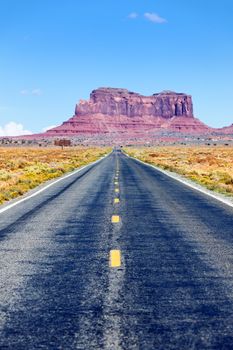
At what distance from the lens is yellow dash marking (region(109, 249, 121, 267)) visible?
24.5ft

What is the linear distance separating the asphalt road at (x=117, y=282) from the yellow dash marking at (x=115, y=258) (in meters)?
0.08

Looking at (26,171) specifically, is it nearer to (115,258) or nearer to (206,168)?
(206,168)

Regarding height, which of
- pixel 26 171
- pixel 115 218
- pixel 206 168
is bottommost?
pixel 206 168

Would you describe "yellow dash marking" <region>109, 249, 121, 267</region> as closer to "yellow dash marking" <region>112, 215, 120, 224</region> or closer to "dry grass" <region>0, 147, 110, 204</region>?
"yellow dash marking" <region>112, 215, 120, 224</region>

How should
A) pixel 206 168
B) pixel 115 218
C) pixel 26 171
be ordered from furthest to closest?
pixel 206 168
pixel 26 171
pixel 115 218

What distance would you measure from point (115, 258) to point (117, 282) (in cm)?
148

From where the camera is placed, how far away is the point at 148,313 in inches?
203

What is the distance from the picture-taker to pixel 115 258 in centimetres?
788

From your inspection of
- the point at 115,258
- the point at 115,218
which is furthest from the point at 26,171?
the point at 115,258

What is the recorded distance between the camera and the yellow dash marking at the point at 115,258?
7461 mm

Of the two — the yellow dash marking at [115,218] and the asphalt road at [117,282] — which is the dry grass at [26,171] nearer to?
the yellow dash marking at [115,218]

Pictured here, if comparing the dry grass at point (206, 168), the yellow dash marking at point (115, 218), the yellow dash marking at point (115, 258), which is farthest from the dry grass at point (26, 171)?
the yellow dash marking at point (115, 258)

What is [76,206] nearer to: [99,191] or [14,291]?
[99,191]

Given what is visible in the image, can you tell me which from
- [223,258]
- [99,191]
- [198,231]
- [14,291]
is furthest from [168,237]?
[99,191]
